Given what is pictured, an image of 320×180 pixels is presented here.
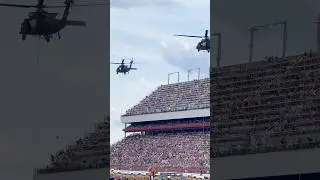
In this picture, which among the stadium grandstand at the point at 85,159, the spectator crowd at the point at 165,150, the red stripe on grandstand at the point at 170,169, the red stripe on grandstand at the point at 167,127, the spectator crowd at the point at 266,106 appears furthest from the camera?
the red stripe on grandstand at the point at 167,127

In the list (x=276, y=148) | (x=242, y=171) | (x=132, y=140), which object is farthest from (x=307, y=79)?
(x=132, y=140)

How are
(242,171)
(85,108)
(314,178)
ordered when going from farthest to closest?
(242,171) → (314,178) → (85,108)

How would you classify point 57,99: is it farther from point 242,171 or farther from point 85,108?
point 242,171

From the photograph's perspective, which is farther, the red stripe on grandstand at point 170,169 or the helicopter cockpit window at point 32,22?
the red stripe on grandstand at point 170,169

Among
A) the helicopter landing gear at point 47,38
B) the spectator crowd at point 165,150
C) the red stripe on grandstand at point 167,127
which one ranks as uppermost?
the helicopter landing gear at point 47,38

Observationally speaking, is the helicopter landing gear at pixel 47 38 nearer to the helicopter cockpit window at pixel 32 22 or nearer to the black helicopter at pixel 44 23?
the black helicopter at pixel 44 23

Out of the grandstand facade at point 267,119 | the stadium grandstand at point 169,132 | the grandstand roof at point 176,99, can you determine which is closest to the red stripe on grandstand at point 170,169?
the stadium grandstand at point 169,132

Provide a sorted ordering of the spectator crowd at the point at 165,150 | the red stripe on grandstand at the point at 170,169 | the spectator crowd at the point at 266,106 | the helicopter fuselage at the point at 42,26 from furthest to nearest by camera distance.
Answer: the spectator crowd at the point at 165,150, the red stripe on grandstand at the point at 170,169, the spectator crowd at the point at 266,106, the helicopter fuselage at the point at 42,26

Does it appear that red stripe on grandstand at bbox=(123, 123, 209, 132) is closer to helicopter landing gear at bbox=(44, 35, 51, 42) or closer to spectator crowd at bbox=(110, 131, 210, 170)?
spectator crowd at bbox=(110, 131, 210, 170)
